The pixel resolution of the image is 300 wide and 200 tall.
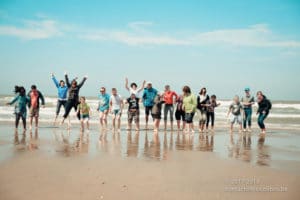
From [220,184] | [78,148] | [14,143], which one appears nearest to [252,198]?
[220,184]

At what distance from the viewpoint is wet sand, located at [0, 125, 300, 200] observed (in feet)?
16.5

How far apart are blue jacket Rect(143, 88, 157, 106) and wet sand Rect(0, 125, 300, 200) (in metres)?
4.29

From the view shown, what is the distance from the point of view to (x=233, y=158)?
310 inches

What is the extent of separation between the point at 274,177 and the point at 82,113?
28.8 feet

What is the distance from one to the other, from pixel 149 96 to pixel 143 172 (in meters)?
7.57

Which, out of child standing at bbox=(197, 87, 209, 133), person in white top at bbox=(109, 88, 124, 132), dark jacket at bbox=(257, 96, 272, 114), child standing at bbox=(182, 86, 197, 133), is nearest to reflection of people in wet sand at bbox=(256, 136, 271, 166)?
child standing at bbox=(182, 86, 197, 133)

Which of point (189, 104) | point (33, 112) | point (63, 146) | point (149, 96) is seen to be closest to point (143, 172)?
point (63, 146)

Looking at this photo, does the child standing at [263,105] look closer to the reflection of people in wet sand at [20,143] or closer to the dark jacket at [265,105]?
the dark jacket at [265,105]

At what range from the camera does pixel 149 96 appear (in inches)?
534

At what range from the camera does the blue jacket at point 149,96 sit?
13.5 m

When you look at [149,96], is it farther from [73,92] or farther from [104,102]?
[73,92]

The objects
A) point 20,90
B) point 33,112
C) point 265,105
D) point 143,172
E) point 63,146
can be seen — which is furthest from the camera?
point 265,105

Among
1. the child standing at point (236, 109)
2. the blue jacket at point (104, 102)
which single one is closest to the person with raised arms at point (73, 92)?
the blue jacket at point (104, 102)

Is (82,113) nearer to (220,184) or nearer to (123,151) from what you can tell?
(123,151)
